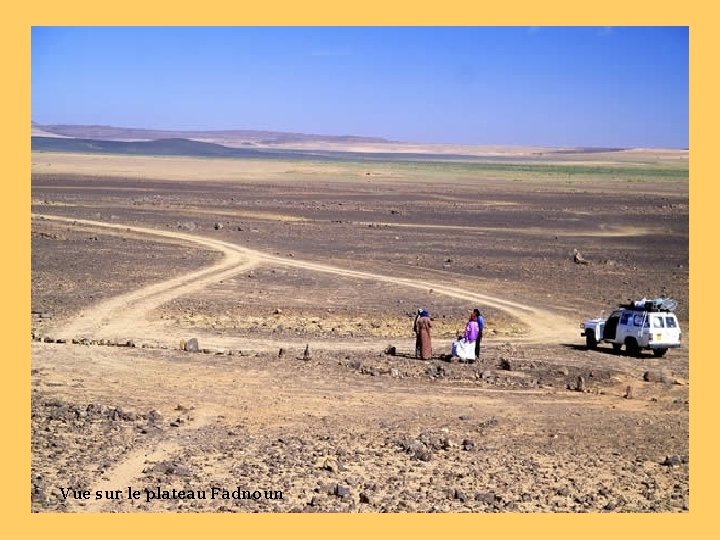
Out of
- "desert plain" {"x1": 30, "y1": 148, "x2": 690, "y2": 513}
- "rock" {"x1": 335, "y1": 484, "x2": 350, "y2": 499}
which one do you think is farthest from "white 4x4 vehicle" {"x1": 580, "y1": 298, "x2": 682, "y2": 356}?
"rock" {"x1": 335, "y1": 484, "x2": 350, "y2": 499}

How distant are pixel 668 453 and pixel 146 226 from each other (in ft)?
128

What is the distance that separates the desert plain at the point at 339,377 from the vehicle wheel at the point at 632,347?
291 mm

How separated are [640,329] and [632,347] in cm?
54

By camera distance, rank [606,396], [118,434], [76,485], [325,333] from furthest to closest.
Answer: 1. [325,333]
2. [606,396]
3. [118,434]
4. [76,485]

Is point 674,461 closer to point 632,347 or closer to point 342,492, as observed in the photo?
point 342,492

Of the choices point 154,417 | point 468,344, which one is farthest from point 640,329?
point 154,417

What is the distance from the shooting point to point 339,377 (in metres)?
20.5

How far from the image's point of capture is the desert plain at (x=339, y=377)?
1396cm

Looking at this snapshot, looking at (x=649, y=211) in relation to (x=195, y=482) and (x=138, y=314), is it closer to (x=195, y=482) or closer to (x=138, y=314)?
(x=138, y=314)

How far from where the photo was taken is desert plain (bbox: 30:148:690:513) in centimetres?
1396

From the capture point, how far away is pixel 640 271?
1603 inches

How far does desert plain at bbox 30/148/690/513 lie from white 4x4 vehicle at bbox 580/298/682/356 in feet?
1.47

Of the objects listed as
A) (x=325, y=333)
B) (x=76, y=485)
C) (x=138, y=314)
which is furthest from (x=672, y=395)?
(x=138, y=314)

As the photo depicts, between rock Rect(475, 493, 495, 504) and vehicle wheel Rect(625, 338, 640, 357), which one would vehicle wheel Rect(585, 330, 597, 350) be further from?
rock Rect(475, 493, 495, 504)
